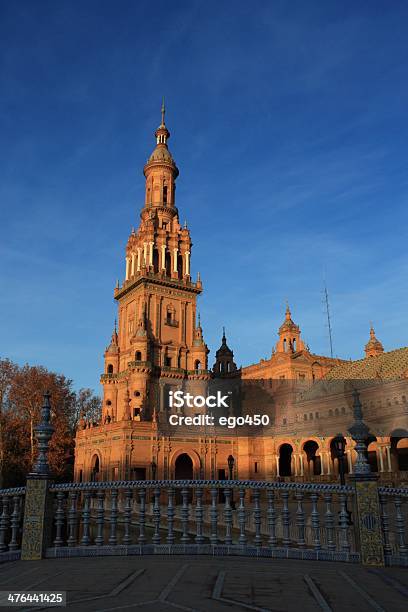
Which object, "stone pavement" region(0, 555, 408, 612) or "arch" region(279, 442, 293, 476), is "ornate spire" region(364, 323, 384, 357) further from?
"stone pavement" region(0, 555, 408, 612)

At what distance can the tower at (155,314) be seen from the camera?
5000cm

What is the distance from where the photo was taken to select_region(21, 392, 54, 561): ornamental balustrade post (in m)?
9.28

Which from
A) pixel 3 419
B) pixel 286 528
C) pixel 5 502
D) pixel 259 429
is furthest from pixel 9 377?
pixel 286 528

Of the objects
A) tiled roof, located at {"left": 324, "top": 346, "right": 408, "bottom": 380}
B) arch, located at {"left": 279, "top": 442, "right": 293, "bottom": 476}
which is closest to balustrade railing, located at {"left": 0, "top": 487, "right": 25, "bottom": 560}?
tiled roof, located at {"left": 324, "top": 346, "right": 408, "bottom": 380}

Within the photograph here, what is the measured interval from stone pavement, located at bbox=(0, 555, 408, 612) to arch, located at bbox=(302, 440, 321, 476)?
40.0 m

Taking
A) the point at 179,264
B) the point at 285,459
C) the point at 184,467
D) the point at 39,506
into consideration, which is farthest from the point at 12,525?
the point at 179,264

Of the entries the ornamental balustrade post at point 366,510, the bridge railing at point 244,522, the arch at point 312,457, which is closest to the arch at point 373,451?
the arch at point 312,457

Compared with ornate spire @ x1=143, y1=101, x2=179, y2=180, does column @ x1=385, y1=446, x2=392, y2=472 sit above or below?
below

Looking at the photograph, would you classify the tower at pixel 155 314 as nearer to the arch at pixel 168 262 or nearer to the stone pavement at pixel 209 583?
the arch at pixel 168 262

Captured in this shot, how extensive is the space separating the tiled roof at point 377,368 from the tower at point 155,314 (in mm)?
13101

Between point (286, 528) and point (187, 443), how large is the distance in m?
38.6

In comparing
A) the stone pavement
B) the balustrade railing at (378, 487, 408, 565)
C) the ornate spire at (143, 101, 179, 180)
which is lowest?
Answer: the stone pavement

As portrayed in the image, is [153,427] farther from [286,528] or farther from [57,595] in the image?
[57,595]

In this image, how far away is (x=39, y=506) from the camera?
9594mm
